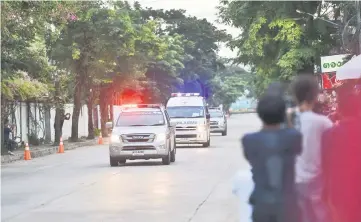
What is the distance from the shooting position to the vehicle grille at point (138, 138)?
22.2 m

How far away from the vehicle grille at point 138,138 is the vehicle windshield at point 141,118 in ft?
3.11

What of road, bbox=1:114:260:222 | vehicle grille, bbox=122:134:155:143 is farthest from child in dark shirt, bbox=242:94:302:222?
vehicle grille, bbox=122:134:155:143

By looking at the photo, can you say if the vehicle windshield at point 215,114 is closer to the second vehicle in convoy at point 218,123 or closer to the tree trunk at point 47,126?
the second vehicle in convoy at point 218,123

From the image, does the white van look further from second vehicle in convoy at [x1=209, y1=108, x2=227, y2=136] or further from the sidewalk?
second vehicle in convoy at [x1=209, y1=108, x2=227, y2=136]

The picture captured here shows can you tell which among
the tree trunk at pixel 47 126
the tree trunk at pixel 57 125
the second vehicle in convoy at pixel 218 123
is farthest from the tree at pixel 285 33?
the tree trunk at pixel 47 126

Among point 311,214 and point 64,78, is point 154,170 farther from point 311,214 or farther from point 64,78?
point 64,78

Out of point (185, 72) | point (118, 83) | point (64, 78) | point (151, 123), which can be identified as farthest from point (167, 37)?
point (151, 123)

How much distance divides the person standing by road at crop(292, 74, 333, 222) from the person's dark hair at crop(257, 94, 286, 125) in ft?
0.93

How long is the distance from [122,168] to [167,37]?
45365 mm

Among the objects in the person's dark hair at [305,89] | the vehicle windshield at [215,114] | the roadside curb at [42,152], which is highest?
the vehicle windshield at [215,114]

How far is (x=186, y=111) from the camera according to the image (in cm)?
3438

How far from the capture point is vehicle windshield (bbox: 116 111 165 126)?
23281mm

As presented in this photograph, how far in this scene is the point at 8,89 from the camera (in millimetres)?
31984

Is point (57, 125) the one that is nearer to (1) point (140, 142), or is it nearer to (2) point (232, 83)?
(1) point (140, 142)
